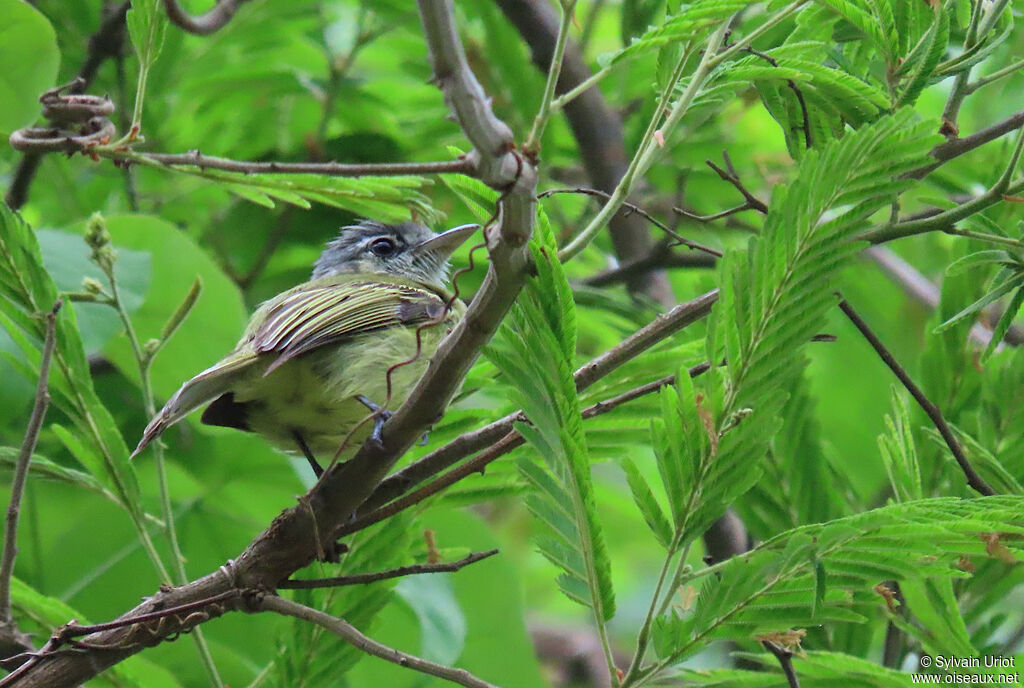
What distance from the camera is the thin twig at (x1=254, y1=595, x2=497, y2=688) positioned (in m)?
1.61

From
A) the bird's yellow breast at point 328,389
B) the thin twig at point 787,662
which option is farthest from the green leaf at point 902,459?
the bird's yellow breast at point 328,389

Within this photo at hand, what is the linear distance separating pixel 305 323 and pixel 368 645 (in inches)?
42.2

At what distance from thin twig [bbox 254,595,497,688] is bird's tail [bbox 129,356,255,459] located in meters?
0.57

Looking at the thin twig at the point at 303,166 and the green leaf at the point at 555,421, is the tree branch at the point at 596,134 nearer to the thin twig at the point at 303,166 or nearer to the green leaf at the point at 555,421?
the thin twig at the point at 303,166

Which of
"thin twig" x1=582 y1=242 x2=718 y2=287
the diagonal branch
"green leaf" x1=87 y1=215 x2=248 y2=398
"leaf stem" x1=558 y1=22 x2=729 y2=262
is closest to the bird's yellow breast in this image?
"green leaf" x1=87 y1=215 x2=248 y2=398

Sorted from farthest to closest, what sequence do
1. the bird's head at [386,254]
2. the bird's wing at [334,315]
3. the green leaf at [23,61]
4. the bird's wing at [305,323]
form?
the bird's head at [386,254], the bird's wing at [334,315], the bird's wing at [305,323], the green leaf at [23,61]

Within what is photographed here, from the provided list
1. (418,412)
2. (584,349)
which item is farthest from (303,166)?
(584,349)

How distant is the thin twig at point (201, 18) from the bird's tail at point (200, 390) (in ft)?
2.77

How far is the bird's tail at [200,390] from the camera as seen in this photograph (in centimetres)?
229

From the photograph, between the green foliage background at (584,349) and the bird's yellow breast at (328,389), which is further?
the bird's yellow breast at (328,389)

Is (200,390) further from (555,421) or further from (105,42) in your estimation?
(105,42)

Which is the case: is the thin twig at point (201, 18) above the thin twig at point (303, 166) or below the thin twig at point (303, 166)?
above

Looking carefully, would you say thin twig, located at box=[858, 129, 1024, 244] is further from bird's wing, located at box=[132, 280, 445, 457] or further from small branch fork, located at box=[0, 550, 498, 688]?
bird's wing, located at box=[132, 280, 445, 457]

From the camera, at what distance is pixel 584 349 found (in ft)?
14.5
